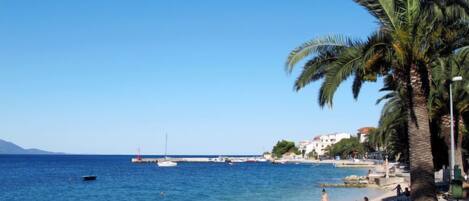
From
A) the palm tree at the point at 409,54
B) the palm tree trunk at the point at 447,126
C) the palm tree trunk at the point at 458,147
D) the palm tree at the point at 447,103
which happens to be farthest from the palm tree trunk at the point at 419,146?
the palm tree trunk at the point at 458,147

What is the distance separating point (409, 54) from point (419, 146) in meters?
2.32

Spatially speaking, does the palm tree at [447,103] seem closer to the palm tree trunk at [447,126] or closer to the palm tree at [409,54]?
the palm tree trunk at [447,126]

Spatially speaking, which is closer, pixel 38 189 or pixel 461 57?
pixel 461 57

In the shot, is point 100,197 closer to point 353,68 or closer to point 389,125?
point 389,125

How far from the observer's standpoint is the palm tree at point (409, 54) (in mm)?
14039

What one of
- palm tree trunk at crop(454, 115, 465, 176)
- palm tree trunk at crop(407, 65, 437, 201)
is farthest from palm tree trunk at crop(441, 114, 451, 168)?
palm tree trunk at crop(407, 65, 437, 201)

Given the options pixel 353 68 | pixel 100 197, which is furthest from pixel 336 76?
pixel 100 197

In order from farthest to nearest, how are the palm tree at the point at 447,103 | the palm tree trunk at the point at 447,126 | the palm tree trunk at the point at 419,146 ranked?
the palm tree trunk at the point at 447,126, the palm tree at the point at 447,103, the palm tree trunk at the point at 419,146

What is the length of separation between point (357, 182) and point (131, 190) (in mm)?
26781

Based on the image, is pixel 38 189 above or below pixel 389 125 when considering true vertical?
below

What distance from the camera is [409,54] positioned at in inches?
557

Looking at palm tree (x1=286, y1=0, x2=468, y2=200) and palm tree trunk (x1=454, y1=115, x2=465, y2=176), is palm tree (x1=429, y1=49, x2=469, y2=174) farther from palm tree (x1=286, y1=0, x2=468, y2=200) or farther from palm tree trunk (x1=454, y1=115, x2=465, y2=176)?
palm tree (x1=286, y1=0, x2=468, y2=200)

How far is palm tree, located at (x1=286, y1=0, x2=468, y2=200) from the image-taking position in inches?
553

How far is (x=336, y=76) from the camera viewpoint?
15.2 meters
